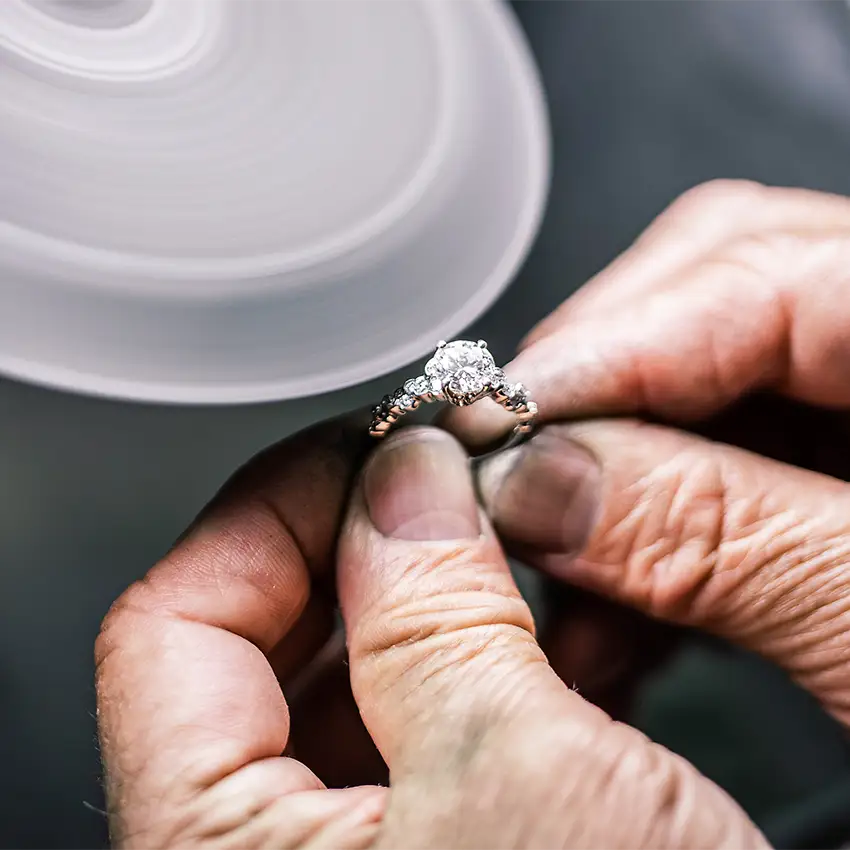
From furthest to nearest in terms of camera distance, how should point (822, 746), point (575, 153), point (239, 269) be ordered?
point (575, 153) < point (822, 746) < point (239, 269)

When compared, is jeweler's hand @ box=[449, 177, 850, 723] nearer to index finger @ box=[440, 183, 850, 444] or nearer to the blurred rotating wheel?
index finger @ box=[440, 183, 850, 444]

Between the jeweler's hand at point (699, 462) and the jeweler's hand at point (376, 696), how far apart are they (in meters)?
0.08

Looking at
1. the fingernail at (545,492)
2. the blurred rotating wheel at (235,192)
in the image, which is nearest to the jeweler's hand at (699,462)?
the fingernail at (545,492)

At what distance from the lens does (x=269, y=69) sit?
0.62 m

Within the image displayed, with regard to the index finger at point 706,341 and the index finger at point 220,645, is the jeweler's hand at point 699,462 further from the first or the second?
the index finger at point 220,645

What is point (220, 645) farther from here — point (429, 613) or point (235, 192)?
point (235, 192)

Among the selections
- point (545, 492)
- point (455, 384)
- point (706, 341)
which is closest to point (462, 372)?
point (455, 384)

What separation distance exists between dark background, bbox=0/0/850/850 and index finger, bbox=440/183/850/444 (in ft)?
0.52

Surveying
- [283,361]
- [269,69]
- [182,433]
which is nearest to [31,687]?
[182,433]

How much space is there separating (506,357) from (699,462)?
26 centimetres

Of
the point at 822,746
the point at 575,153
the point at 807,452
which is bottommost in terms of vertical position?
the point at 822,746

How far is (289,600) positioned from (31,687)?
289 millimetres

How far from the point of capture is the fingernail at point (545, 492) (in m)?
0.63

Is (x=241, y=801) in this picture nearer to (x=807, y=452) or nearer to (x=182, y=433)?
(x=182, y=433)
